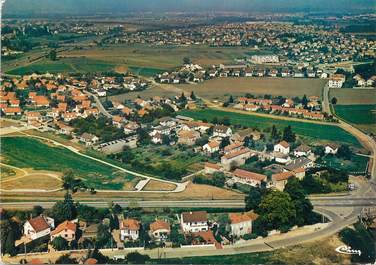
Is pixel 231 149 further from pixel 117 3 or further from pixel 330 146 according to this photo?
pixel 117 3

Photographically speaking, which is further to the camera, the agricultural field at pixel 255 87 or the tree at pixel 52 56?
the tree at pixel 52 56

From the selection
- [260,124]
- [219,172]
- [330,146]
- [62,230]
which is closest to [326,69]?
[260,124]

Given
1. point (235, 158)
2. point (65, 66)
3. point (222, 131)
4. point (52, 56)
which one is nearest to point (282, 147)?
point (235, 158)

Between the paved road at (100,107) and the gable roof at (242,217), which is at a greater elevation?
the paved road at (100,107)

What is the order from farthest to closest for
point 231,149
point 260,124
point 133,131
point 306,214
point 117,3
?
point 117,3 → point 260,124 → point 133,131 → point 231,149 → point 306,214

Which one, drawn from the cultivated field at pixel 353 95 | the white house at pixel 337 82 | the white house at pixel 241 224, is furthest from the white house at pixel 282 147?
the white house at pixel 337 82

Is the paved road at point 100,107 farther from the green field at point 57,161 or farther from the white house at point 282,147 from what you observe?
the white house at point 282,147

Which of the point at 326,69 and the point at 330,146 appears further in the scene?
the point at 326,69
